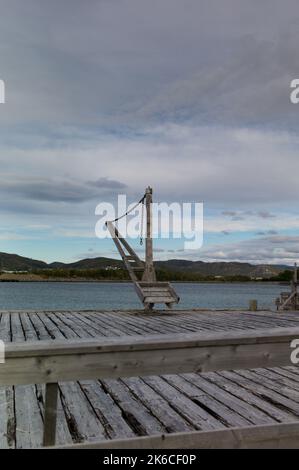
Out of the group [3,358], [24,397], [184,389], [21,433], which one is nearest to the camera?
[3,358]

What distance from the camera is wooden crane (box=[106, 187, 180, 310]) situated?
488 inches

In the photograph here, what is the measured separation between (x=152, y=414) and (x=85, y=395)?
0.88 m

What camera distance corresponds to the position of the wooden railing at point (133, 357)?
2.54m

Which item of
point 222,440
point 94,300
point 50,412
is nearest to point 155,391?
point 222,440

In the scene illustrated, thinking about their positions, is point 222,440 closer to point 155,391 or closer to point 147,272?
point 155,391

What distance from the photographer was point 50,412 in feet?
8.67

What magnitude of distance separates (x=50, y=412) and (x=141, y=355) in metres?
0.61

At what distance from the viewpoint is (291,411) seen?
165 inches

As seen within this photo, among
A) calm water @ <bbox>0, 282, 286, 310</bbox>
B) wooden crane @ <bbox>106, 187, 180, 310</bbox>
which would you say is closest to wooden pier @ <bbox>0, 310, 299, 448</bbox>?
wooden crane @ <bbox>106, 187, 180, 310</bbox>

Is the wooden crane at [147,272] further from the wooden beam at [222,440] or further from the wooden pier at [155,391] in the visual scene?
the wooden beam at [222,440]
